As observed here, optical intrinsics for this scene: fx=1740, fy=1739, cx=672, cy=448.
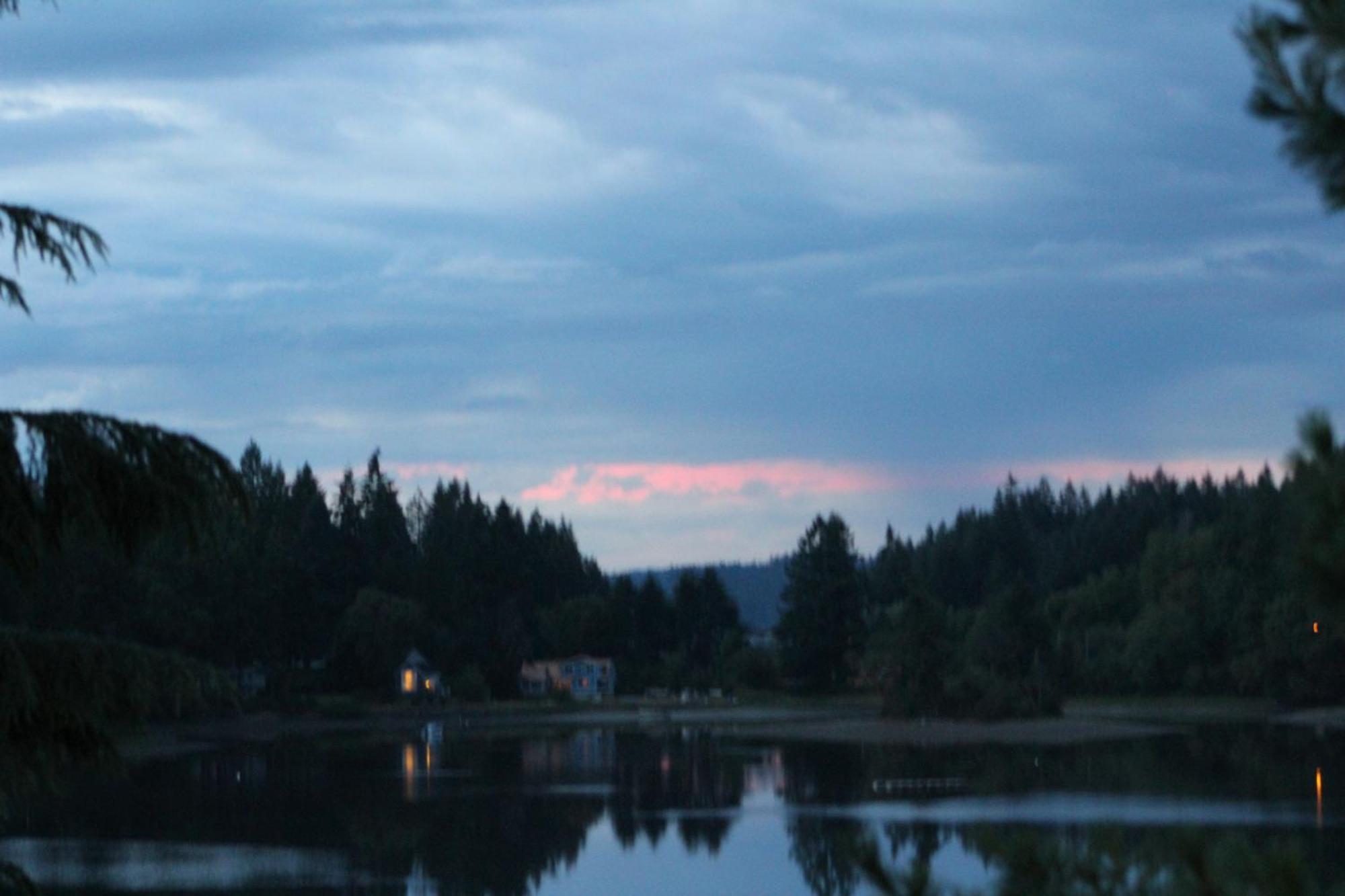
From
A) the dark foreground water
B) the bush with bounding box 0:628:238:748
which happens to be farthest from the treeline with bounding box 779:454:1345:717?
the bush with bounding box 0:628:238:748

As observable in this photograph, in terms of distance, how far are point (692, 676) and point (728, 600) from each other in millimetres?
9228

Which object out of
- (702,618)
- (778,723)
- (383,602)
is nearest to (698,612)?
(702,618)

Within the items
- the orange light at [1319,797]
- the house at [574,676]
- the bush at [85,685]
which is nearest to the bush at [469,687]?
the house at [574,676]

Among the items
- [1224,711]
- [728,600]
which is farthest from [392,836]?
[728,600]

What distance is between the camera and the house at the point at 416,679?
9412 centimetres

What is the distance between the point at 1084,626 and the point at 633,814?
6978cm

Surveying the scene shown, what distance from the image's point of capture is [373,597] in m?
93.3

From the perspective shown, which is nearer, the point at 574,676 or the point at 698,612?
the point at 574,676

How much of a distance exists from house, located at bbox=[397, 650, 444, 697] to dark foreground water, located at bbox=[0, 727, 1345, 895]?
33840mm

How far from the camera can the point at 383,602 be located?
93.2 m

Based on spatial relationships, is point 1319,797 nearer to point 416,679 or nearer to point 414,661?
point 414,661

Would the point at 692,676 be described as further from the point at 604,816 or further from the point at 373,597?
the point at 604,816

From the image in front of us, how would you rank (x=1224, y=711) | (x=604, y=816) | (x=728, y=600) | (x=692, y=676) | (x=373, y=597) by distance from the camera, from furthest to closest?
(x=728, y=600)
(x=692, y=676)
(x=373, y=597)
(x=1224, y=711)
(x=604, y=816)

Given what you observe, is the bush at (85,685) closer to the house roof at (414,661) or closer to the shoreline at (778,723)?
the shoreline at (778,723)
